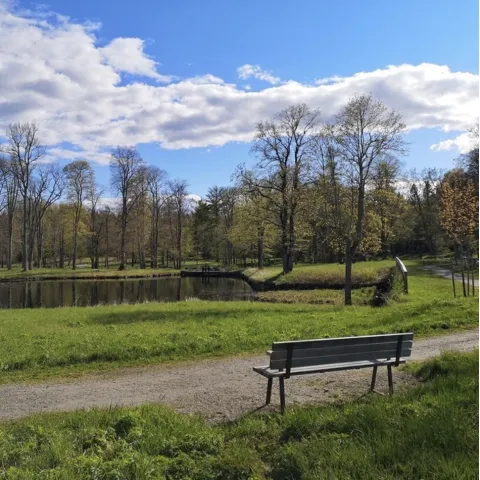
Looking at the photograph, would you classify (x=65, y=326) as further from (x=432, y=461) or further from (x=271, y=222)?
(x=271, y=222)

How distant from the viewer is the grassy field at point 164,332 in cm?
938

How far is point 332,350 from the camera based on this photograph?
20.7ft

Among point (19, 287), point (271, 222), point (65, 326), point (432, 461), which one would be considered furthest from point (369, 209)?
point (19, 287)

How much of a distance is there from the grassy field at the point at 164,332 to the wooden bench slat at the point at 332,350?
3.92 meters

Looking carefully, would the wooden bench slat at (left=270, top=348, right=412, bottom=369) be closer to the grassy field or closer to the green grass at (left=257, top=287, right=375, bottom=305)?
the grassy field

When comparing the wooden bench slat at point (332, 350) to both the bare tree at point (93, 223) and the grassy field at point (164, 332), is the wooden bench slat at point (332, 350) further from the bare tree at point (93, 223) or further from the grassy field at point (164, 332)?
the bare tree at point (93, 223)

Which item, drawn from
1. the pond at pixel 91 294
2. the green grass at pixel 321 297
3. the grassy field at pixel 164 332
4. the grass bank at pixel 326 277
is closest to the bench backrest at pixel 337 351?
the grassy field at pixel 164 332

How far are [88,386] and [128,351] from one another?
78.9 inches

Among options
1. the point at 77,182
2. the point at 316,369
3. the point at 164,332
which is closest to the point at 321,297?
the point at 164,332

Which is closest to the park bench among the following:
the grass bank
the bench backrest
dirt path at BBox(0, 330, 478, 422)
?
the bench backrest

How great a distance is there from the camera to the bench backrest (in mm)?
6055

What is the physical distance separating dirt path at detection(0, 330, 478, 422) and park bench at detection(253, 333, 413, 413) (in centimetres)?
52

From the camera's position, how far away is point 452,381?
243 inches

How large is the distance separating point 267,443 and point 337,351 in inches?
75.4
